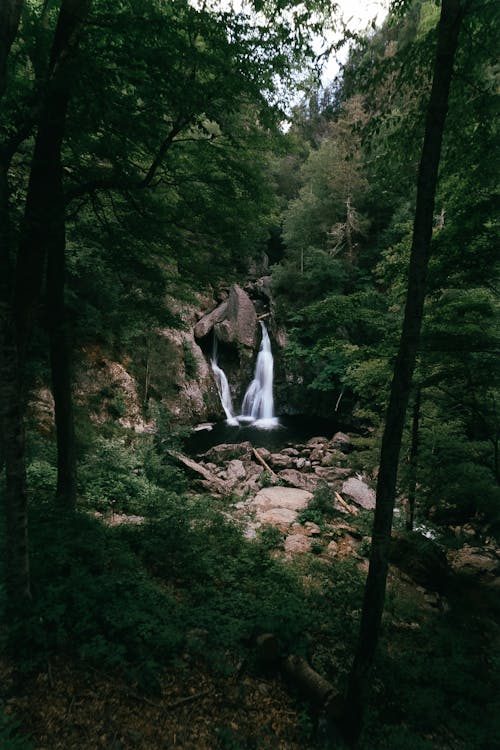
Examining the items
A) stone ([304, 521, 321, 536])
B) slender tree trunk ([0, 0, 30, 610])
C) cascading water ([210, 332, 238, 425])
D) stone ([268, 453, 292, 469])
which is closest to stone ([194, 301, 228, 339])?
cascading water ([210, 332, 238, 425])

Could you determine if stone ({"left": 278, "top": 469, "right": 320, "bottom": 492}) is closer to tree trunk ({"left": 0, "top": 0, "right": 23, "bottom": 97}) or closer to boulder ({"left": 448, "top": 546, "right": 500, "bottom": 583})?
boulder ({"left": 448, "top": 546, "right": 500, "bottom": 583})

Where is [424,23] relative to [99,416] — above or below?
above

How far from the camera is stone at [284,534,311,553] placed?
6.97 meters

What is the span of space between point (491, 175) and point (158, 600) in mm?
6028

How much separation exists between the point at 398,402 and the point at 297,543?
505 centimetres

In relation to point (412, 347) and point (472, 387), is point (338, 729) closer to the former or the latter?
point (412, 347)

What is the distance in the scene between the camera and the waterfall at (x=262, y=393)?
67.1 ft

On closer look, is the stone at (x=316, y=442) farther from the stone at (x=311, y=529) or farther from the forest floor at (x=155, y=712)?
the forest floor at (x=155, y=712)

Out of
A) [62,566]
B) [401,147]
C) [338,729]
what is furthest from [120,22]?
[338,729]

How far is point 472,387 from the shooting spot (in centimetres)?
570

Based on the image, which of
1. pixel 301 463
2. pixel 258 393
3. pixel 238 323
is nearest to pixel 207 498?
pixel 301 463

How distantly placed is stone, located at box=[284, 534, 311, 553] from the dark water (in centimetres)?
715

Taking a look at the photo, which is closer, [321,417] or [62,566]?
[62,566]

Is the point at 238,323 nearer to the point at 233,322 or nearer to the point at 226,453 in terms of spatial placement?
the point at 233,322
